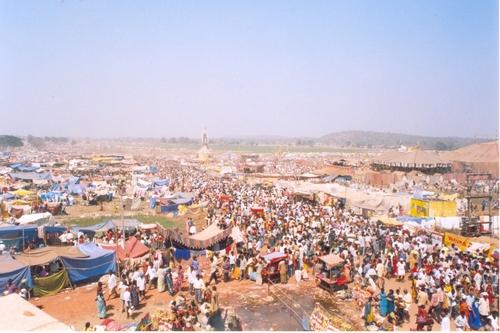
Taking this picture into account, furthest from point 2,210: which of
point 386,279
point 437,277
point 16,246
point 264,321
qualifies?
point 437,277

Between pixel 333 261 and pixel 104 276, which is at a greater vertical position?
pixel 333 261

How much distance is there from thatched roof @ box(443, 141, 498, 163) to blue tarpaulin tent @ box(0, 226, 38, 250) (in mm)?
41086

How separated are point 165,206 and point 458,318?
20273mm

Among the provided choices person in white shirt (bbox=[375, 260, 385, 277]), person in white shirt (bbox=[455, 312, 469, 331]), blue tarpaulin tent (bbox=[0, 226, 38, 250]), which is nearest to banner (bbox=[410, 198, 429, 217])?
person in white shirt (bbox=[375, 260, 385, 277])

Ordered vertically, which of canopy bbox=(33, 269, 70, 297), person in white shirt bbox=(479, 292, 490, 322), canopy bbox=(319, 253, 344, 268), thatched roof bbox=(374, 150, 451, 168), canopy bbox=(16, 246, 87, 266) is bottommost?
canopy bbox=(33, 269, 70, 297)

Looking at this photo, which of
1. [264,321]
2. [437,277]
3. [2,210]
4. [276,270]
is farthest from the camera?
[2,210]

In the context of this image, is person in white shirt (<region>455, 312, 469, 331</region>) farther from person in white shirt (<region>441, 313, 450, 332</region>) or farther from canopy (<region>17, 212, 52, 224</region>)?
canopy (<region>17, 212, 52, 224</region>)

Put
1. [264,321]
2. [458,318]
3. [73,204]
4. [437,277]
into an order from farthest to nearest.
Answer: [73,204] → [437,277] → [264,321] → [458,318]

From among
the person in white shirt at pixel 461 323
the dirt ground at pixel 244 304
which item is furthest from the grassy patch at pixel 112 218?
the person in white shirt at pixel 461 323

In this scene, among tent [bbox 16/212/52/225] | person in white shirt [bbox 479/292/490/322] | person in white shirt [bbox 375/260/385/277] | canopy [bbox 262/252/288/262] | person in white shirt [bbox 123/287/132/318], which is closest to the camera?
person in white shirt [bbox 479/292/490/322]

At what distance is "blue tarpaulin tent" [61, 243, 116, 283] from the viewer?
12.9 meters

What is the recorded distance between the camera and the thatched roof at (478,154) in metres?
42.1

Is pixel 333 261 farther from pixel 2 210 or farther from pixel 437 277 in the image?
pixel 2 210

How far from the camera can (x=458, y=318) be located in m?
9.27
